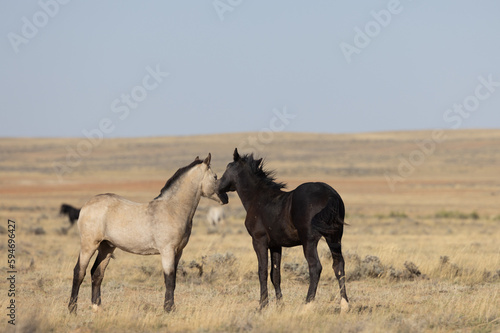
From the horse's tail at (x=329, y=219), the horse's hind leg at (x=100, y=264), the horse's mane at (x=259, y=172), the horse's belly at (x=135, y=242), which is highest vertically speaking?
the horse's mane at (x=259, y=172)

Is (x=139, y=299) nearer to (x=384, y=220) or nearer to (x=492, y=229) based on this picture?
(x=492, y=229)

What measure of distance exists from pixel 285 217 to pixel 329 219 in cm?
65

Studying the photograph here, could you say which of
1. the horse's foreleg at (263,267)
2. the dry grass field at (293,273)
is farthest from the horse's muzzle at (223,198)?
the dry grass field at (293,273)

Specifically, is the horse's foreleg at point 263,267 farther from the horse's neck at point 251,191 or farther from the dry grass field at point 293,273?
the horse's neck at point 251,191

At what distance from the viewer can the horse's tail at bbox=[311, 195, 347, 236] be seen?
8.66m

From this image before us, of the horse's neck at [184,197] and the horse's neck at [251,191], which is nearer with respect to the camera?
the horse's neck at [184,197]

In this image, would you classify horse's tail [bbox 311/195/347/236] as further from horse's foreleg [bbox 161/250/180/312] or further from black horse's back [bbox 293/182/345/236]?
horse's foreleg [bbox 161/250/180/312]

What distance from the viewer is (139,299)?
10609mm

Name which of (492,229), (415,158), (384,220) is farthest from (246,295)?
(415,158)

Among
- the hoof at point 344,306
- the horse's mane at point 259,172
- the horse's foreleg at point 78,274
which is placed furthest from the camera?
the horse's mane at point 259,172

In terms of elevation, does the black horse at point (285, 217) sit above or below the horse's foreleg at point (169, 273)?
above

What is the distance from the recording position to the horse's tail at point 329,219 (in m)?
8.66

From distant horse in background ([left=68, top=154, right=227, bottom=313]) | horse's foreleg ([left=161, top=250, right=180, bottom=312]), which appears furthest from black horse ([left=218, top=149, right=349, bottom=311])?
horse's foreleg ([left=161, top=250, right=180, bottom=312])

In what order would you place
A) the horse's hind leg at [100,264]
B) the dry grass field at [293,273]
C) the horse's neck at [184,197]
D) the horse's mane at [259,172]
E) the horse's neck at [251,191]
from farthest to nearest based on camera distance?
1. the horse's mane at [259,172]
2. the horse's neck at [251,191]
3. the horse's hind leg at [100,264]
4. the horse's neck at [184,197]
5. the dry grass field at [293,273]
